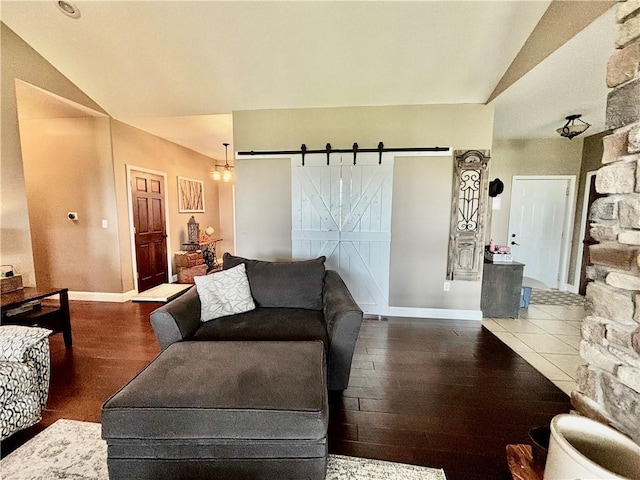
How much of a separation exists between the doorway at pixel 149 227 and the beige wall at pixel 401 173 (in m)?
1.86

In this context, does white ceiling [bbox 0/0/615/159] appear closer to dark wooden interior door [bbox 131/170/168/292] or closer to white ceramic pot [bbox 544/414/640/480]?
dark wooden interior door [bbox 131/170/168/292]

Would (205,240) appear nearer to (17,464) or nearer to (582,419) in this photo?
(17,464)

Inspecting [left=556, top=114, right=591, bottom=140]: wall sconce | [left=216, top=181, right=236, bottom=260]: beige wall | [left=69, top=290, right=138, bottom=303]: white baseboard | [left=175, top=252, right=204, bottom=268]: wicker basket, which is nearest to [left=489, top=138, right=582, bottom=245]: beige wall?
[left=556, top=114, right=591, bottom=140]: wall sconce

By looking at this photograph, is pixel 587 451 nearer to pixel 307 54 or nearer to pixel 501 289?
pixel 501 289

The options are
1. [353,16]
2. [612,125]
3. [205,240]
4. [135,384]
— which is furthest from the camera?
[205,240]

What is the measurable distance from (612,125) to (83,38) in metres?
4.09

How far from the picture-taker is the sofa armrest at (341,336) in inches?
72.7

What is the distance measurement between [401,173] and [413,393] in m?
2.43

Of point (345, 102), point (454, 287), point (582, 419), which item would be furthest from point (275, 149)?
point (582, 419)

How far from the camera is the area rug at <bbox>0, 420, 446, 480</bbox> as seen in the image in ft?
4.61

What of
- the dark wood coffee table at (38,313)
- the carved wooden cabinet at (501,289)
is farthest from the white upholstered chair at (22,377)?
the carved wooden cabinet at (501,289)

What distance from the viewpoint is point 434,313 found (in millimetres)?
3609

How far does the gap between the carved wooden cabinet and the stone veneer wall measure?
102 inches

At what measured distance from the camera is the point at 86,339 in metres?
2.87
